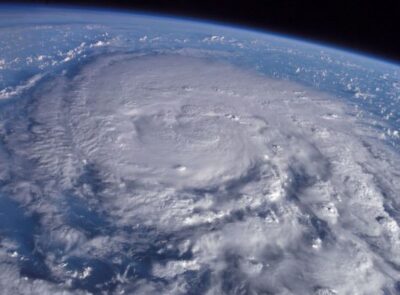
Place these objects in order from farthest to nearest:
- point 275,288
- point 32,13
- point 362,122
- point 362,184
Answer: point 32,13, point 362,122, point 362,184, point 275,288

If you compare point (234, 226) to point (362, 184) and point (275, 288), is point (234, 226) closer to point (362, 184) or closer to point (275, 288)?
point (275, 288)

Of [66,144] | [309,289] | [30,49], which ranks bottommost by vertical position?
[309,289]

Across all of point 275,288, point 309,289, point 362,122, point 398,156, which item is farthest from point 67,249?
point 362,122

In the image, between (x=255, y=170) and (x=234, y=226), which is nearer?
(x=234, y=226)

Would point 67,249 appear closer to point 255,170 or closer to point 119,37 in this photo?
point 255,170

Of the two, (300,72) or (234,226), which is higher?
(300,72)

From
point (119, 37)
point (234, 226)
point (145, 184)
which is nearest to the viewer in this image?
point (234, 226)
